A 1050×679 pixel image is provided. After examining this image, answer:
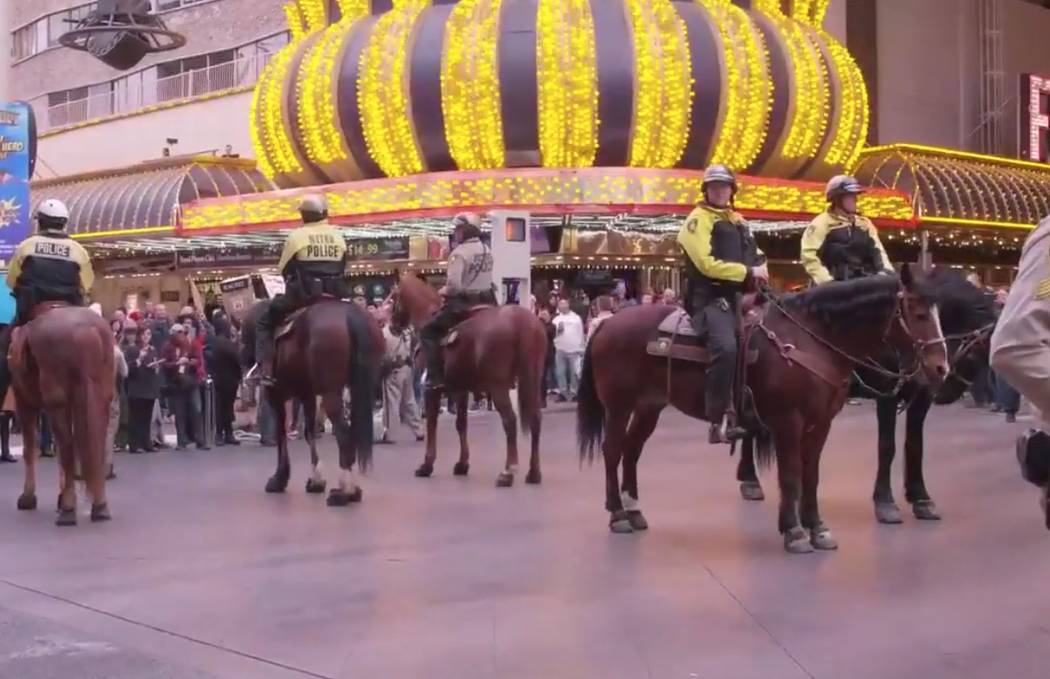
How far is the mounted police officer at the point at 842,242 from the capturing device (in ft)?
31.9

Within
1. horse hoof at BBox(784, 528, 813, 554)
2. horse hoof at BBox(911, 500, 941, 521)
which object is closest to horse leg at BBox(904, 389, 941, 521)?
horse hoof at BBox(911, 500, 941, 521)

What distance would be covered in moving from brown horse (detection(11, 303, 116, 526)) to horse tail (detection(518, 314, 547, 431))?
3.61 metres

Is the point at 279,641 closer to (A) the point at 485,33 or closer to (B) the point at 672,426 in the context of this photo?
(B) the point at 672,426

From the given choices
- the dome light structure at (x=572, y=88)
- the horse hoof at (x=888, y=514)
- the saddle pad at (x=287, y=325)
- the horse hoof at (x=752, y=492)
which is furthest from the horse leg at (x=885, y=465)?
the dome light structure at (x=572, y=88)

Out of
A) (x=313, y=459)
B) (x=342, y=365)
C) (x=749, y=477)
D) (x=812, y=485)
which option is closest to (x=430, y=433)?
(x=313, y=459)

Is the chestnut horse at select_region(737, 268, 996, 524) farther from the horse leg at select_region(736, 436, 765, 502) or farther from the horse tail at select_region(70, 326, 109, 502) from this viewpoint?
the horse tail at select_region(70, 326, 109, 502)

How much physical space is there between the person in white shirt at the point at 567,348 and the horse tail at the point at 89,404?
1336 centimetres

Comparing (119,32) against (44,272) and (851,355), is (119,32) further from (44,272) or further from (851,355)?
(851,355)

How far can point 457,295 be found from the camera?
474 inches

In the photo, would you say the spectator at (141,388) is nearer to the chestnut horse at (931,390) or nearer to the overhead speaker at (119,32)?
the chestnut horse at (931,390)

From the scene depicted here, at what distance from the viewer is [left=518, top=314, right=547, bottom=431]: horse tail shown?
1199cm

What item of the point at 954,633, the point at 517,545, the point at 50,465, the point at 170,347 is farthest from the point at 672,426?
the point at 954,633

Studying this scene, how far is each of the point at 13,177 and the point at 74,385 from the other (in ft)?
18.6

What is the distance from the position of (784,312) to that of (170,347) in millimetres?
9807
